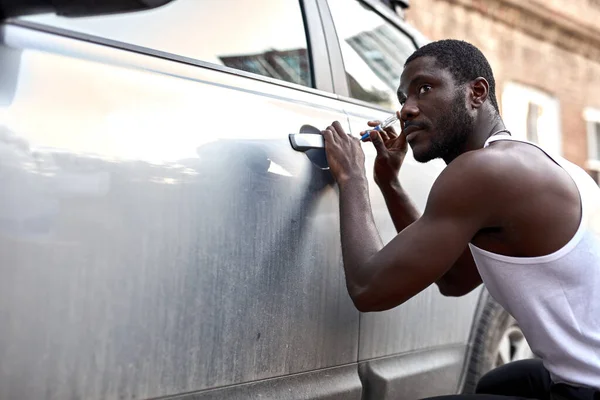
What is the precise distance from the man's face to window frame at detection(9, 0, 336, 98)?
1.13 feet

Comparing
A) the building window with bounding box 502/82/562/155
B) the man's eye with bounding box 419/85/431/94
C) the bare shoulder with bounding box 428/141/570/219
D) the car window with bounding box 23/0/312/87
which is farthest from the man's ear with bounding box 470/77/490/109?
the building window with bounding box 502/82/562/155

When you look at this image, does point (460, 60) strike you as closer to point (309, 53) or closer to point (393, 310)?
point (309, 53)

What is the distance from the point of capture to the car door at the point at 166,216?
1.38 metres

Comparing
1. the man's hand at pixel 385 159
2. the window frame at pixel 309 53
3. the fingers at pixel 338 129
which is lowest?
the man's hand at pixel 385 159

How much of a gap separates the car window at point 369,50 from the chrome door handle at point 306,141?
45 centimetres

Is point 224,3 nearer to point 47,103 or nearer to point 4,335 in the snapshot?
point 47,103

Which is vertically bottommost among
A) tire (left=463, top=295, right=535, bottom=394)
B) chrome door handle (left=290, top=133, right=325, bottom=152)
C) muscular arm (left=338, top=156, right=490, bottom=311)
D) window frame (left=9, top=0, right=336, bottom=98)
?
tire (left=463, top=295, right=535, bottom=394)

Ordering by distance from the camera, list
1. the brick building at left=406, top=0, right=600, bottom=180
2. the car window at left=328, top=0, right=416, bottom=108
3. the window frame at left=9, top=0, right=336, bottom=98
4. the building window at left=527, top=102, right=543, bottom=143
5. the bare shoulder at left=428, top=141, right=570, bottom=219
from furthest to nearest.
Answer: the building window at left=527, top=102, right=543, bottom=143 → the brick building at left=406, top=0, right=600, bottom=180 → the car window at left=328, top=0, right=416, bottom=108 → the bare shoulder at left=428, top=141, right=570, bottom=219 → the window frame at left=9, top=0, right=336, bottom=98

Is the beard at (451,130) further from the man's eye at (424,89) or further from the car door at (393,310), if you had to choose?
the car door at (393,310)

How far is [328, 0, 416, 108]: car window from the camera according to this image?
8.21 feet

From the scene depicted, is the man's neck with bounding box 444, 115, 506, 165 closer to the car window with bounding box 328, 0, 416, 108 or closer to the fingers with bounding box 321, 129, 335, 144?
the fingers with bounding box 321, 129, 335, 144

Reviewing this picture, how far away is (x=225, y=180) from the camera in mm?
1729

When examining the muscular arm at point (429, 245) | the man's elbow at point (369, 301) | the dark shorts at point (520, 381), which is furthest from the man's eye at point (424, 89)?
the dark shorts at point (520, 381)

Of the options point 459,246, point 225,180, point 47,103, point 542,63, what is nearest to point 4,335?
point 47,103
